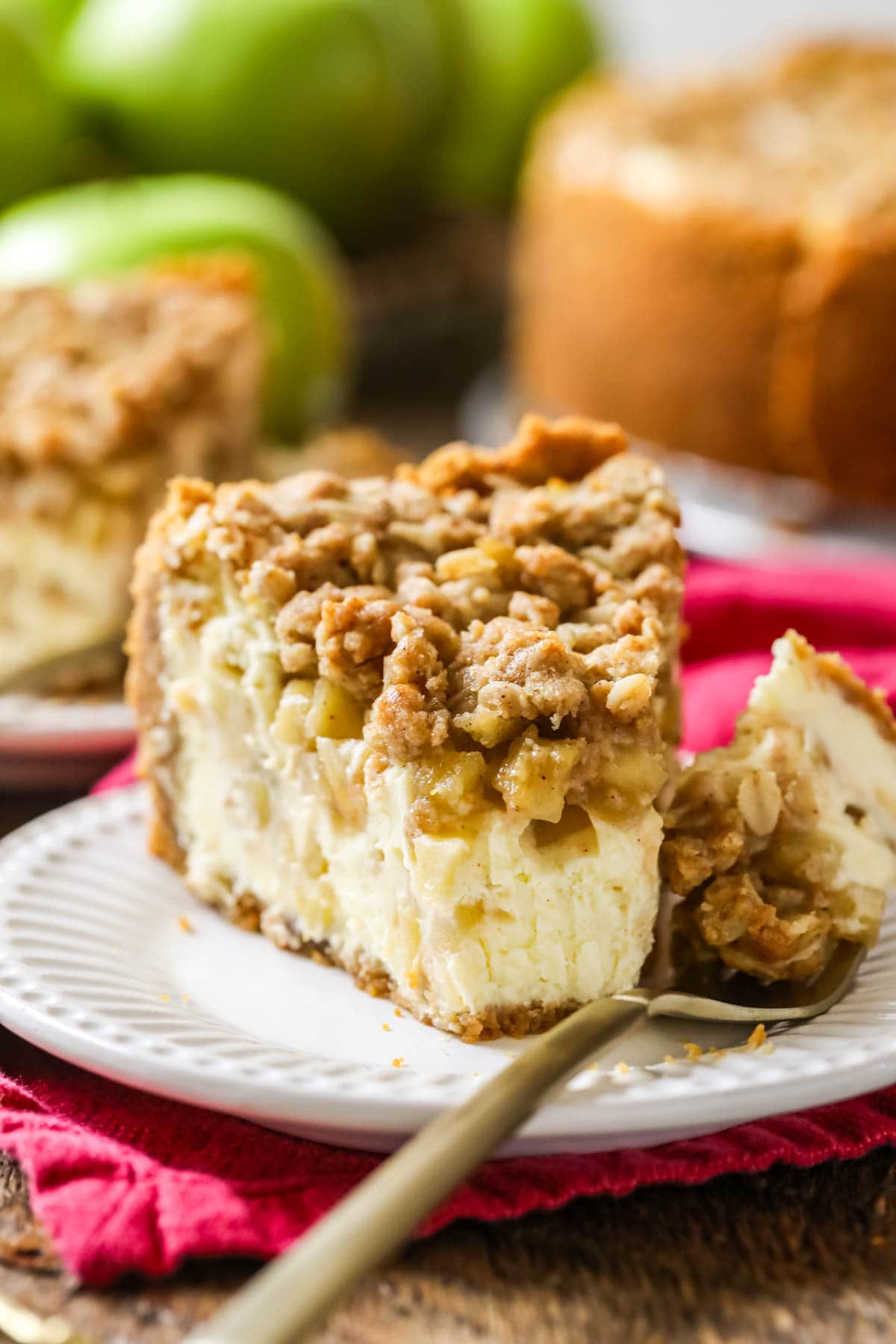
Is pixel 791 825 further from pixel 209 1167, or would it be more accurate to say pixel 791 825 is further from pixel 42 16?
pixel 42 16

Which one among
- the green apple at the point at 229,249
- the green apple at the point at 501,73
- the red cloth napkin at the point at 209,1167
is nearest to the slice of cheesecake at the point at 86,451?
the green apple at the point at 229,249

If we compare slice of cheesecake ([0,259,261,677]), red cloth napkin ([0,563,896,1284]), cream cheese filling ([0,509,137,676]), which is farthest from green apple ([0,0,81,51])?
red cloth napkin ([0,563,896,1284])

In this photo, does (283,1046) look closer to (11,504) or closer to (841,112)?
(11,504)

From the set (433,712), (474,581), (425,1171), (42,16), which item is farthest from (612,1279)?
(42,16)

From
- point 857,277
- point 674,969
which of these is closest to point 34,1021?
point 674,969

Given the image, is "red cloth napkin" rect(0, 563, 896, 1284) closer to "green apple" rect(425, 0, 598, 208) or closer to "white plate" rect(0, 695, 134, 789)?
"white plate" rect(0, 695, 134, 789)

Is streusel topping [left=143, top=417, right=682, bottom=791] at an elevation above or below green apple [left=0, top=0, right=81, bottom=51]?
below

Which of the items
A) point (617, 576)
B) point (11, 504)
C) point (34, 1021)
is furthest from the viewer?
point (11, 504)
